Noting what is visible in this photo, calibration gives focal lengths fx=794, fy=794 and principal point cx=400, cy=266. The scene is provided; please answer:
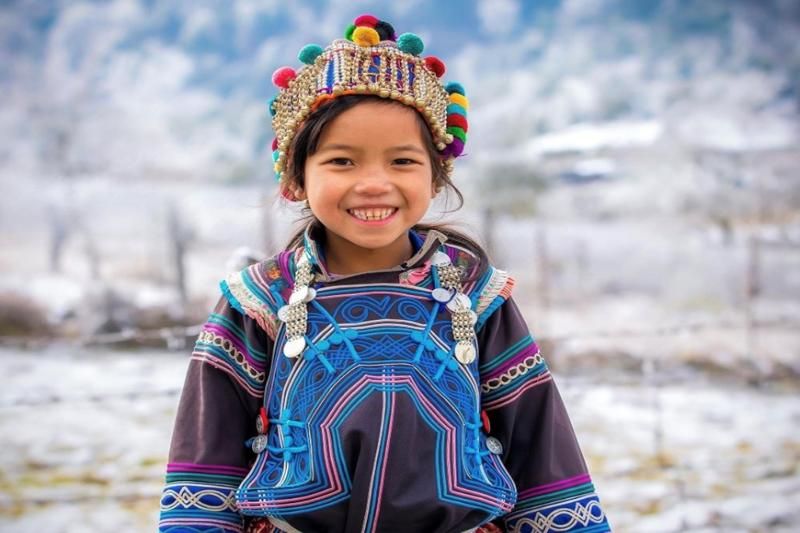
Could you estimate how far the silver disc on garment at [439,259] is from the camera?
134cm

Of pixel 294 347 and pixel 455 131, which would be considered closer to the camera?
pixel 294 347

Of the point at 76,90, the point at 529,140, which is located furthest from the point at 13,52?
the point at 529,140

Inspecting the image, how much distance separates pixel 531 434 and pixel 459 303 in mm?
255

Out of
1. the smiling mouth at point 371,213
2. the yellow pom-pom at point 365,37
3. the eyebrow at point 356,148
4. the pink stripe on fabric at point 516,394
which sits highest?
the yellow pom-pom at point 365,37

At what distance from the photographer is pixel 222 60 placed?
812 cm

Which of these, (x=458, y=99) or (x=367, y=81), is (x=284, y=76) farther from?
(x=458, y=99)

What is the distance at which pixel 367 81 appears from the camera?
1.21 metres

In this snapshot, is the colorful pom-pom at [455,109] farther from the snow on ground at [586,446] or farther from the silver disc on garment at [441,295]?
the snow on ground at [586,446]

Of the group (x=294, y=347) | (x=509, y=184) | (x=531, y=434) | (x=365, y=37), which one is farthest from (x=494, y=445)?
(x=509, y=184)

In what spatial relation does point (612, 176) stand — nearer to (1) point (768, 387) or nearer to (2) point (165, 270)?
(1) point (768, 387)

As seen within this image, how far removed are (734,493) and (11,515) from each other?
9.89ft

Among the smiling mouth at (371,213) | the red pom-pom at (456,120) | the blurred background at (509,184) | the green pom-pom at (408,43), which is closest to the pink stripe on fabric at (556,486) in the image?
the smiling mouth at (371,213)

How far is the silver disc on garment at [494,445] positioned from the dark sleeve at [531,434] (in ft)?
0.07

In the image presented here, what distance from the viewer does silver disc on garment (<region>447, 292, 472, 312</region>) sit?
4.22 feet
